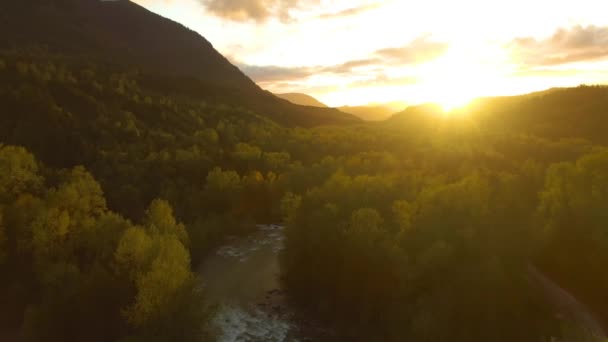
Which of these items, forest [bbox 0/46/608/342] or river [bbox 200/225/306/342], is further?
river [bbox 200/225/306/342]

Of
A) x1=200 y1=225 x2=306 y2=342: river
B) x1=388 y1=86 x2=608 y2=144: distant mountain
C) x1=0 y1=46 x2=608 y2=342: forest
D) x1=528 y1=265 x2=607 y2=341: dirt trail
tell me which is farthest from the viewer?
x1=388 y1=86 x2=608 y2=144: distant mountain

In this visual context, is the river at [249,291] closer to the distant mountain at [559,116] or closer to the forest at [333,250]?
the forest at [333,250]

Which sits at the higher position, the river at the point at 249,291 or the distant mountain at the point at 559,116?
the distant mountain at the point at 559,116

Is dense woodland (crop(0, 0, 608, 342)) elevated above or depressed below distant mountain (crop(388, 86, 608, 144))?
below

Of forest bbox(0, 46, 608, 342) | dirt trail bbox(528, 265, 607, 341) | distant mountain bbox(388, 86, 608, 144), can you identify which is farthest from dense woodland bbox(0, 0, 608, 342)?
→ distant mountain bbox(388, 86, 608, 144)

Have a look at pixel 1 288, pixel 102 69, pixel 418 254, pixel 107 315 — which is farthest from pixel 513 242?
pixel 102 69

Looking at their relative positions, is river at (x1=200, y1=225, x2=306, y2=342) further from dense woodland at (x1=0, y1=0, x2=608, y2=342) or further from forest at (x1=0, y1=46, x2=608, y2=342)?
forest at (x1=0, y1=46, x2=608, y2=342)

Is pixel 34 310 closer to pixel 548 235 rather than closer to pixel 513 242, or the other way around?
pixel 513 242

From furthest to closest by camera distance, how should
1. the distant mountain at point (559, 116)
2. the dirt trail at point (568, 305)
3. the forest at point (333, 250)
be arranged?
the distant mountain at point (559, 116) < the dirt trail at point (568, 305) < the forest at point (333, 250)

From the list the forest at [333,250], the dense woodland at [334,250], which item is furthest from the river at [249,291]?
the forest at [333,250]

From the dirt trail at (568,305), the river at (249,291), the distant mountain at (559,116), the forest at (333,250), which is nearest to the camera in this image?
A: the forest at (333,250)

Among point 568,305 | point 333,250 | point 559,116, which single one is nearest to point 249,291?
point 333,250
